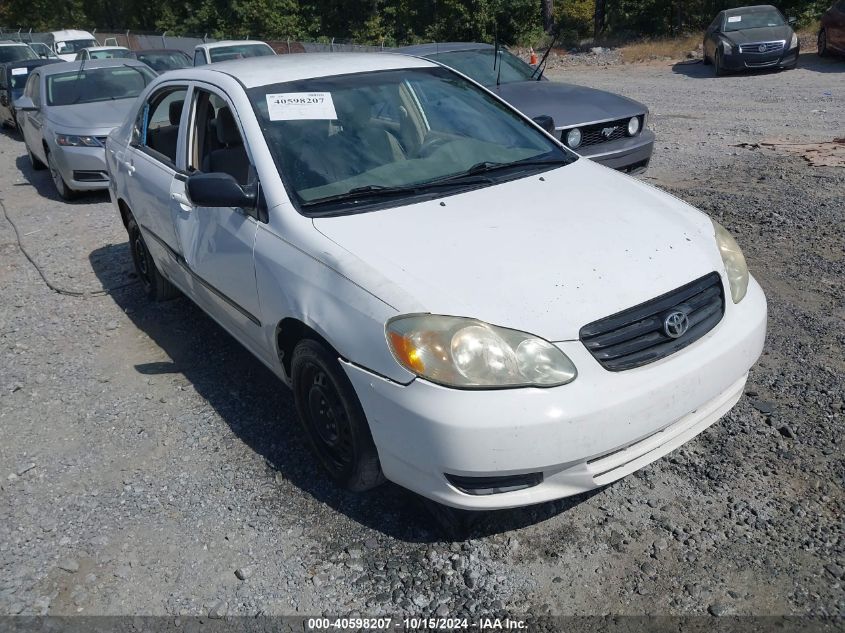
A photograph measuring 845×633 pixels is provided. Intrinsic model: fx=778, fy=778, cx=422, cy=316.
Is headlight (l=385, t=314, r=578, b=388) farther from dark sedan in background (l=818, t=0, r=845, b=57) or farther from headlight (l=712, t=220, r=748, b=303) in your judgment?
dark sedan in background (l=818, t=0, r=845, b=57)

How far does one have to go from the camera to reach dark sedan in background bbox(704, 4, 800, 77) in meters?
16.4

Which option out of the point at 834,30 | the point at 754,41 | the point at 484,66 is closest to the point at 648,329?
the point at 484,66

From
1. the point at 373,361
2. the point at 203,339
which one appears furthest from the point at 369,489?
the point at 203,339

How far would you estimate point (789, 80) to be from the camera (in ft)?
50.9

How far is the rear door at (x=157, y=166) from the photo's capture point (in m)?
4.66

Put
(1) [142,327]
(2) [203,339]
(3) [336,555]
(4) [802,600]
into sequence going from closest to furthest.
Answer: (4) [802,600] → (3) [336,555] → (2) [203,339] → (1) [142,327]

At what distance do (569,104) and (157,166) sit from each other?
433cm

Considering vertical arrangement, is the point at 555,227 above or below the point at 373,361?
above

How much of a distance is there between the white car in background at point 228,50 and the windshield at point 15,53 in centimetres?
655

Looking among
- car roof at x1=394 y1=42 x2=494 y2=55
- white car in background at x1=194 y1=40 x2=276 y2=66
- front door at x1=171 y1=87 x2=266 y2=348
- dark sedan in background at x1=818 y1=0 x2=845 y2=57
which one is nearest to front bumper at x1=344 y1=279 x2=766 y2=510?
front door at x1=171 y1=87 x2=266 y2=348

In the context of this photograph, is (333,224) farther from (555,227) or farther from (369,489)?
(369,489)

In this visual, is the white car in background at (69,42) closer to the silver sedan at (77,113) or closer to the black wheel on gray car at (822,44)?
the silver sedan at (77,113)

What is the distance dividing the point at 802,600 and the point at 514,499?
104cm

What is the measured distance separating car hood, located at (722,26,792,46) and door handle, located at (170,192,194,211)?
15559mm
